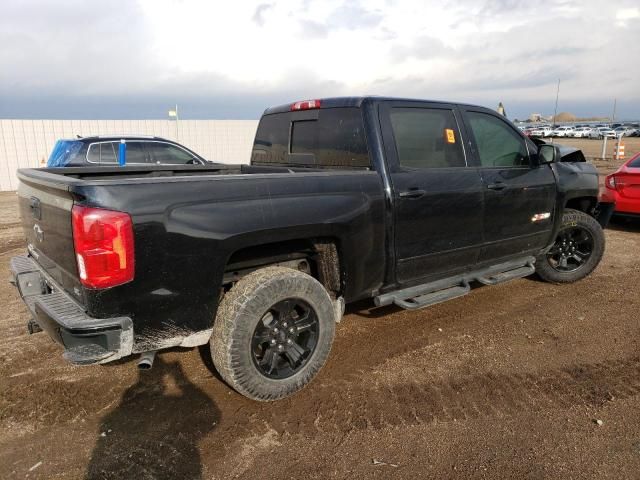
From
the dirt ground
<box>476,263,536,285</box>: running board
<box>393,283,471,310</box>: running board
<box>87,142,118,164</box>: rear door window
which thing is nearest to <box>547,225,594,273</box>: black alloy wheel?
<box>476,263,536,285</box>: running board

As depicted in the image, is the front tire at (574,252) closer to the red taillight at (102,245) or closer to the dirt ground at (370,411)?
the dirt ground at (370,411)

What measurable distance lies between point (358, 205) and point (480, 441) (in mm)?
1631

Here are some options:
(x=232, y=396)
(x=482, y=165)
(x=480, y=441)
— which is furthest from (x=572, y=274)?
(x=232, y=396)

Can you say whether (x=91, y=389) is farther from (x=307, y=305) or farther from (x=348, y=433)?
(x=348, y=433)

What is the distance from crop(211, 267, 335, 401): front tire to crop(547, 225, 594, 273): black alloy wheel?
3.33 m

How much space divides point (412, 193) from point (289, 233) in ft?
3.58

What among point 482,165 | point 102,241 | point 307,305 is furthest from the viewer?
point 482,165

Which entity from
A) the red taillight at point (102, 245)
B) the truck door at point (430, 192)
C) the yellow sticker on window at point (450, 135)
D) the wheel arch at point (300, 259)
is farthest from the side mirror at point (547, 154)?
the red taillight at point (102, 245)

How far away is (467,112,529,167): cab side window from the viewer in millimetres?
4207

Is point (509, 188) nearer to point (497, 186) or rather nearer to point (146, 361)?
point (497, 186)

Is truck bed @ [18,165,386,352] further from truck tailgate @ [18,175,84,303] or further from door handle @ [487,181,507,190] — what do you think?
door handle @ [487,181,507,190]

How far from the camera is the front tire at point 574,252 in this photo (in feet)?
17.1

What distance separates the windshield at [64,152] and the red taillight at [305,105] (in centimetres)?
694

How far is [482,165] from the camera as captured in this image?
414 cm
